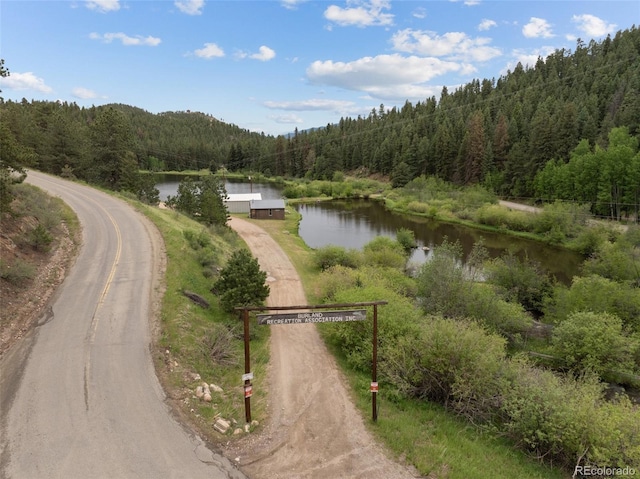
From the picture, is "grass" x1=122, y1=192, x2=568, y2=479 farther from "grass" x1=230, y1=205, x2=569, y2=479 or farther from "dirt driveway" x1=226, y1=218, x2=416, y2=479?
"dirt driveway" x1=226, y1=218, x2=416, y2=479

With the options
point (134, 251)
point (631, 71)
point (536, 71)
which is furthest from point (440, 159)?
point (134, 251)

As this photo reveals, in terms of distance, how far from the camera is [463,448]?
35.5ft

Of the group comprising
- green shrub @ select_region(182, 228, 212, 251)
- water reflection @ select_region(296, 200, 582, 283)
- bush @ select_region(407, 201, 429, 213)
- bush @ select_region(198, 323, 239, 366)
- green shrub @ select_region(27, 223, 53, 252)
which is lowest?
water reflection @ select_region(296, 200, 582, 283)

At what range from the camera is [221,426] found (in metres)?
10.6

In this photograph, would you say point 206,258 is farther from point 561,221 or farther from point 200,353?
point 561,221

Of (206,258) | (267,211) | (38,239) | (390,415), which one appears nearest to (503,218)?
(267,211)

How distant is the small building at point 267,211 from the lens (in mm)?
58094

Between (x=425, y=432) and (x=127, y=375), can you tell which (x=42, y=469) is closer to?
(x=127, y=375)

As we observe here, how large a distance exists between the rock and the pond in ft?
89.0

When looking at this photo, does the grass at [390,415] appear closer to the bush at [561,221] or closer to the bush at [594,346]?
the bush at [594,346]

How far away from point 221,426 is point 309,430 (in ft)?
8.06

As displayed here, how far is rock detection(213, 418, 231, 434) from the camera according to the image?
Result: 34.6 ft

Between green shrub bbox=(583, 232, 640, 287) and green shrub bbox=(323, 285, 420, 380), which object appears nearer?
green shrub bbox=(323, 285, 420, 380)

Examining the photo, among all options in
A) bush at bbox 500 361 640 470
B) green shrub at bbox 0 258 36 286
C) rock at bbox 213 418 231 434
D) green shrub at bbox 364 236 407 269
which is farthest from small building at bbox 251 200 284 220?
bush at bbox 500 361 640 470
